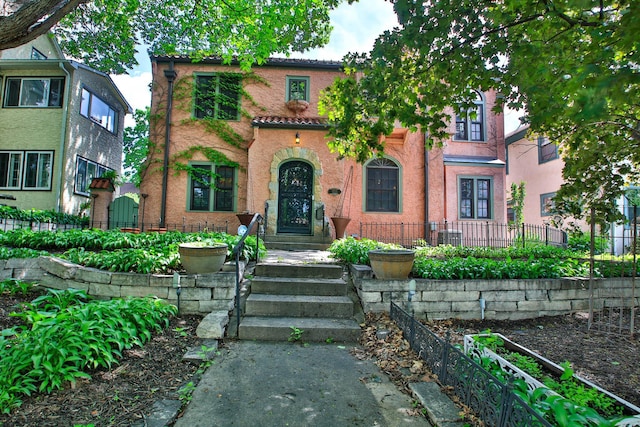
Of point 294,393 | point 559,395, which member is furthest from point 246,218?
point 559,395

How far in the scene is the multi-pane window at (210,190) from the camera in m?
10.8

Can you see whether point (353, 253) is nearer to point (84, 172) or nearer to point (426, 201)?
point (426, 201)

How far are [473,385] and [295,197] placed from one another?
8.10 metres

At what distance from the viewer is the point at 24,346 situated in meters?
2.66

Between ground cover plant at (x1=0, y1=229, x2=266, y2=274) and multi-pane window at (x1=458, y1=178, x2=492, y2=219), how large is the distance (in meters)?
8.63

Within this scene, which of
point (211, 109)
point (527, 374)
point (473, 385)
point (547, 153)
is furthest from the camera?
point (547, 153)

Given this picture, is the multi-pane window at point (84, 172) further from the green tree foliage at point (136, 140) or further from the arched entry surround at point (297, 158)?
the green tree foliage at point (136, 140)

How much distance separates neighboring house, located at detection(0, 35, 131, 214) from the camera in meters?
11.4

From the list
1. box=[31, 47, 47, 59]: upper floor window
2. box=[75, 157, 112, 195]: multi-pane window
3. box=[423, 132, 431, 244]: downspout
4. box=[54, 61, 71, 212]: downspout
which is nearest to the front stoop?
box=[423, 132, 431, 244]: downspout

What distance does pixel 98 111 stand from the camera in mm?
13688

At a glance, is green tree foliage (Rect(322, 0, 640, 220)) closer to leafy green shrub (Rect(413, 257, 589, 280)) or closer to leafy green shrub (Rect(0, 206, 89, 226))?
leafy green shrub (Rect(413, 257, 589, 280))

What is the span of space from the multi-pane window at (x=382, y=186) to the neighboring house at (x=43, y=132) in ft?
34.9

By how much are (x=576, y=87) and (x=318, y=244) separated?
717 centimetres

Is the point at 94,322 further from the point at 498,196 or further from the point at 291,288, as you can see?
the point at 498,196
